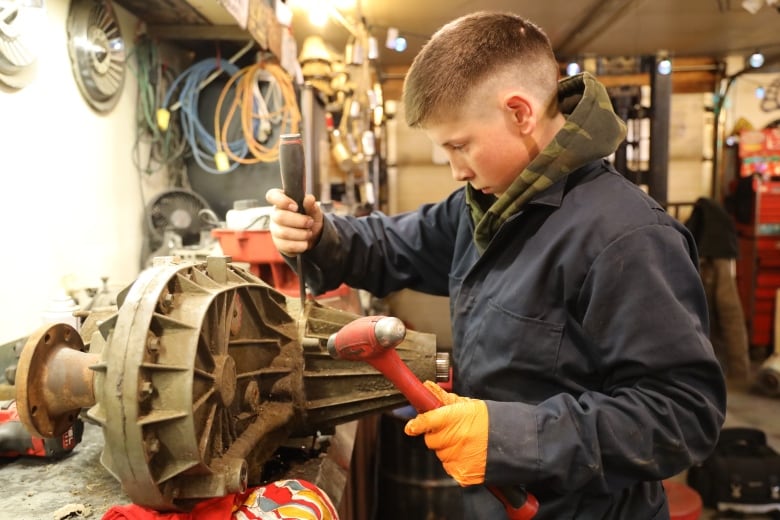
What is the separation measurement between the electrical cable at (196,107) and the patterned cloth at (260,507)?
70.6 inches

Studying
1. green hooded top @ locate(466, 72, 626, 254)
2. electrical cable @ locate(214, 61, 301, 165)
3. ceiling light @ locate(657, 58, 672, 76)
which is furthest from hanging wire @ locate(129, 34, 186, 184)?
A: ceiling light @ locate(657, 58, 672, 76)

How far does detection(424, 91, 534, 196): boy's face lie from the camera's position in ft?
3.32

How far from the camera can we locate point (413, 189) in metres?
5.78

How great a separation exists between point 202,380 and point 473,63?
722mm

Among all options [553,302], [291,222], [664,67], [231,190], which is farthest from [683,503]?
[664,67]

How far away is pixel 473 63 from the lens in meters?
1.01

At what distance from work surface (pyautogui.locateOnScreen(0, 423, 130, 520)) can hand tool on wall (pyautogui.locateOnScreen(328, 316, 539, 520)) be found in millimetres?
556

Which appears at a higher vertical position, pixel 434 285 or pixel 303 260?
pixel 303 260

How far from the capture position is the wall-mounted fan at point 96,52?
73.5 inches

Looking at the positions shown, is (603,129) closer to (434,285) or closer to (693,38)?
(434,285)

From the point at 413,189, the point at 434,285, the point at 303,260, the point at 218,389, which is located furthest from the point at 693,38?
the point at 218,389

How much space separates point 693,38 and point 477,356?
492cm

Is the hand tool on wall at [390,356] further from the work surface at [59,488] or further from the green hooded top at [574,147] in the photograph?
the work surface at [59,488]

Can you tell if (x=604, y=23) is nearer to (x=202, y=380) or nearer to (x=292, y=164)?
(x=292, y=164)
